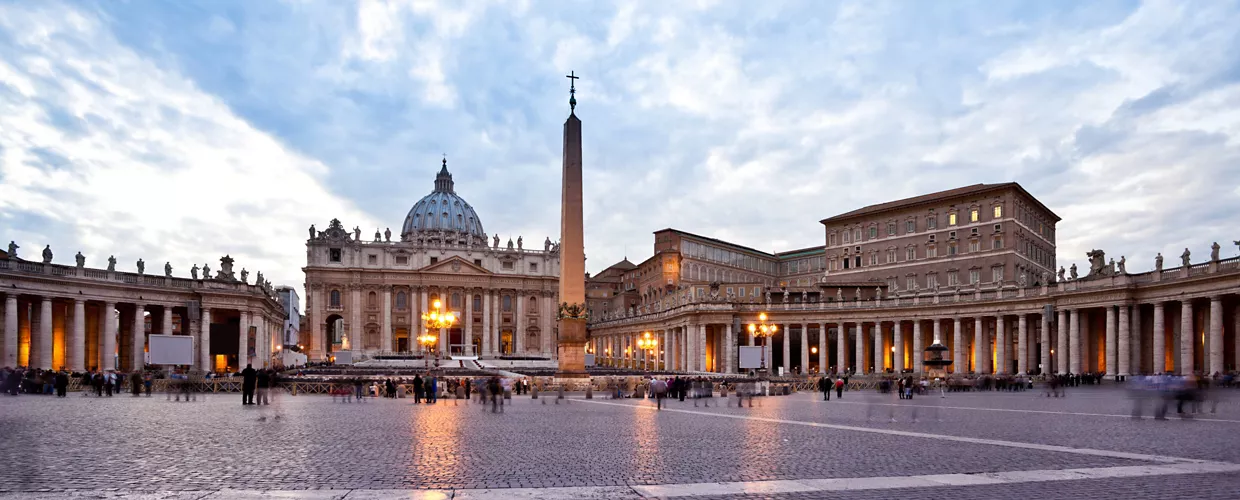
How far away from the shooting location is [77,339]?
4981 centimetres

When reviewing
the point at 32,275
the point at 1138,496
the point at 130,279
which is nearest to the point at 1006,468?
the point at 1138,496

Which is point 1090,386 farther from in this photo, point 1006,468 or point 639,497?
point 639,497

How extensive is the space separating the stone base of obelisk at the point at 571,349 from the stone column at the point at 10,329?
2780 cm

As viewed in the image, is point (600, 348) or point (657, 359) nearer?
point (657, 359)

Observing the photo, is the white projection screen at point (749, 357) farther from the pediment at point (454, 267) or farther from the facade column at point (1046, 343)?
the pediment at point (454, 267)

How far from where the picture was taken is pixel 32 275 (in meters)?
46.7

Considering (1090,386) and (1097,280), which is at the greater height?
(1097,280)

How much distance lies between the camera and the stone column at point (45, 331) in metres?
47.2

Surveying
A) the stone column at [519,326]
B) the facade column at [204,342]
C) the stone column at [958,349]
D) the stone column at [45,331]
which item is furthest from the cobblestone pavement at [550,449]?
the stone column at [519,326]

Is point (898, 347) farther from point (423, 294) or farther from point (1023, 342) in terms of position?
point (423, 294)

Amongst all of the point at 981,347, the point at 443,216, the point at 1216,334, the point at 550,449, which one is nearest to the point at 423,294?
the point at 443,216

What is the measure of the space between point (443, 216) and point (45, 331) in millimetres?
118569

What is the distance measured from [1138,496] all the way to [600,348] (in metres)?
107

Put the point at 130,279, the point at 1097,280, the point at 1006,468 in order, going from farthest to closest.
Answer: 1. the point at 130,279
2. the point at 1097,280
3. the point at 1006,468
